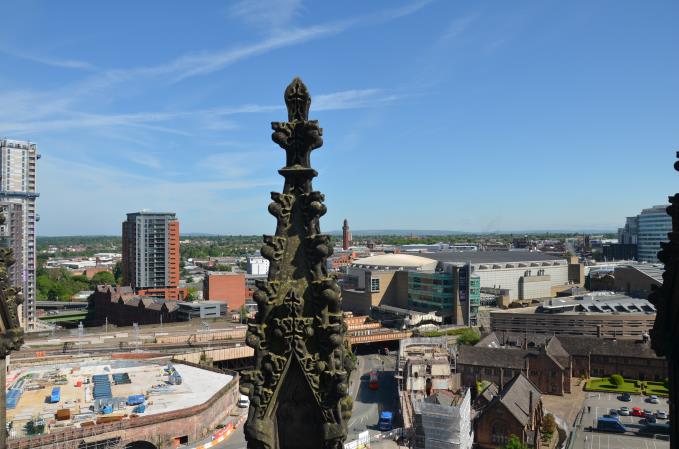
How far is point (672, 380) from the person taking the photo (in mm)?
6957

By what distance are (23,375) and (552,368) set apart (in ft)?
192

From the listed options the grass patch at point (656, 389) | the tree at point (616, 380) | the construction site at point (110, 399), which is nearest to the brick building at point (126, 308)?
the construction site at point (110, 399)

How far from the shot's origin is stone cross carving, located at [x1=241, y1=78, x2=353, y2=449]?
6891 mm

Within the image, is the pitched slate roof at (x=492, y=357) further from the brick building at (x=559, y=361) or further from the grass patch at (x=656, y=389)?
the grass patch at (x=656, y=389)

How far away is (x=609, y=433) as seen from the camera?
5003cm

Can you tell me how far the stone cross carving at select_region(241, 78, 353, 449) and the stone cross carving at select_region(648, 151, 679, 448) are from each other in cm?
385

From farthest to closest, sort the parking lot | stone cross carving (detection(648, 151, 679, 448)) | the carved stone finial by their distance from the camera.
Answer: the parking lot → the carved stone finial → stone cross carving (detection(648, 151, 679, 448))

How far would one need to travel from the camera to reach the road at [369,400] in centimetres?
4946

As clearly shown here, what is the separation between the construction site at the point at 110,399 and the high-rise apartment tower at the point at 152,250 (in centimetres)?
8585

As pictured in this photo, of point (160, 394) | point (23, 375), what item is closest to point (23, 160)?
point (23, 375)

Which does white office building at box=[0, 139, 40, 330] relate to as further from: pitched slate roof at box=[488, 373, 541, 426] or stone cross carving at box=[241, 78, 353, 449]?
stone cross carving at box=[241, 78, 353, 449]

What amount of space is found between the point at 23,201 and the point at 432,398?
337 ft

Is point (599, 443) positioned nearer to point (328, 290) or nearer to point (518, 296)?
point (328, 290)

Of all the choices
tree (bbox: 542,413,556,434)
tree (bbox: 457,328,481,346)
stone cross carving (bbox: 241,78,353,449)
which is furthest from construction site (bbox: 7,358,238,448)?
tree (bbox: 457,328,481,346)
